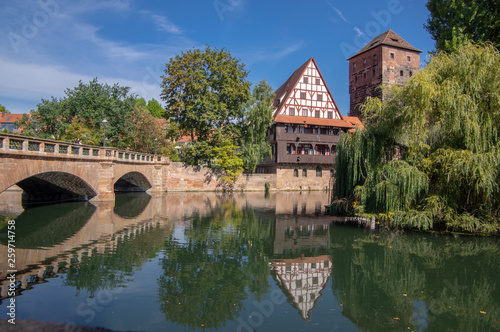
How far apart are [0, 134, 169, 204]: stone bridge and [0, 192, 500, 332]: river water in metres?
2.87

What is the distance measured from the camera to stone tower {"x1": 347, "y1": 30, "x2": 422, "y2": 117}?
152 feet

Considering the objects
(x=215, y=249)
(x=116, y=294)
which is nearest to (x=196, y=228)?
(x=215, y=249)

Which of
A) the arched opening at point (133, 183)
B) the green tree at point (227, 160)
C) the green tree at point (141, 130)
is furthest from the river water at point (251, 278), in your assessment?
the green tree at point (141, 130)

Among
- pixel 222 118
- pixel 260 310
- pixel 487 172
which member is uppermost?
pixel 222 118

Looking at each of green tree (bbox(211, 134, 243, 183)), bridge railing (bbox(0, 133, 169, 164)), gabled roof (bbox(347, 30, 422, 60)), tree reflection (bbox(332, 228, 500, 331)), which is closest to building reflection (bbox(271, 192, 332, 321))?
tree reflection (bbox(332, 228, 500, 331))

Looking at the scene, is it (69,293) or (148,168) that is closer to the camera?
(69,293)

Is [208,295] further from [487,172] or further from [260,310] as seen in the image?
[487,172]

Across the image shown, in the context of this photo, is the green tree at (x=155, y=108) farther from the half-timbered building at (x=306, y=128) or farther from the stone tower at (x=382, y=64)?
the stone tower at (x=382, y=64)

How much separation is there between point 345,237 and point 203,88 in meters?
27.4

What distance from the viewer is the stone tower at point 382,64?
152ft

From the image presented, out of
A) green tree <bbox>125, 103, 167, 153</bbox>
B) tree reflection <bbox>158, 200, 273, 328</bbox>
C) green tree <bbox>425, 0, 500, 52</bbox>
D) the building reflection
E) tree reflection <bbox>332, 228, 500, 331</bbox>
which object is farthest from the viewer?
green tree <bbox>125, 103, 167, 153</bbox>

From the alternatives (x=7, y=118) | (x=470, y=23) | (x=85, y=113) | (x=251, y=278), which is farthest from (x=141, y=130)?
(x=7, y=118)

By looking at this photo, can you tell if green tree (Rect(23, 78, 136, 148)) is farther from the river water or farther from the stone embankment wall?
the river water

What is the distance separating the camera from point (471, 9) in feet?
62.5
